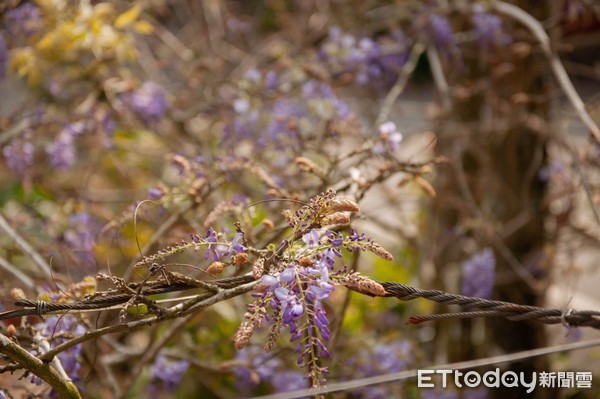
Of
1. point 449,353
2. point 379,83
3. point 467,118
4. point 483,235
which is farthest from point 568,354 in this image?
point 379,83

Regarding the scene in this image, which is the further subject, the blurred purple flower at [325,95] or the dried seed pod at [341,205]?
the blurred purple flower at [325,95]

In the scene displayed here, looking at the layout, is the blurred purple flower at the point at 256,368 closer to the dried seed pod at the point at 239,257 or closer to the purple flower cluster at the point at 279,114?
the purple flower cluster at the point at 279,114

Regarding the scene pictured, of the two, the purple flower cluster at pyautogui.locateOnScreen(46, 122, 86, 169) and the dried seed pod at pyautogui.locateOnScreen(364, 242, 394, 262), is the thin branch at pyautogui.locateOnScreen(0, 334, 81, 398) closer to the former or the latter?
the dried seed pod at pyautogui.locateOnScreen(364, 242, 394, 262)

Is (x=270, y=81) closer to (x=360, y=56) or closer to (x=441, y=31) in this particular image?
(x=360, y=56)

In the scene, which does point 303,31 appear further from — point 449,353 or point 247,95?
point 449,353

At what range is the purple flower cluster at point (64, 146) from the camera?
2953 mm

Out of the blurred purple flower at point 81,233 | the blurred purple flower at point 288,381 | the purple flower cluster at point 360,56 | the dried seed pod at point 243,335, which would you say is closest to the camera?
the dried seed pod at point 243,335

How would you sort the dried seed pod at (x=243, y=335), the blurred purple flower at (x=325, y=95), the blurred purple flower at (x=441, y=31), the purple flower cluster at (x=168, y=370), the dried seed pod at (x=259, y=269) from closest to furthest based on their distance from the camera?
the dried seed pod at (x=243, y=335), the dried seed pod at (x=259, y=269), the purple flower cluster at (x=168, y=370), the blurred purple flower at (x=325, y=95), the blurred purple flower at (x=441, y=31)

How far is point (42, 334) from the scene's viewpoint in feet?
5.38

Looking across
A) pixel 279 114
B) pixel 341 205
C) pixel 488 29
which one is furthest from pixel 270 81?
pixel 341 205

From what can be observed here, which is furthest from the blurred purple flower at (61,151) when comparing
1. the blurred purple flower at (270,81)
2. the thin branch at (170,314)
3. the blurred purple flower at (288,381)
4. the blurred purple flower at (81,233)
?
the thin branch at (170,314)

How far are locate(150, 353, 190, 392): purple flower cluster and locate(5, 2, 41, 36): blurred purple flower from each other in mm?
1431

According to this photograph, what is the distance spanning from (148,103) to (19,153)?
71 centimetres

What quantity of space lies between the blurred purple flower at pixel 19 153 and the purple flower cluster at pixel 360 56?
1.26m
